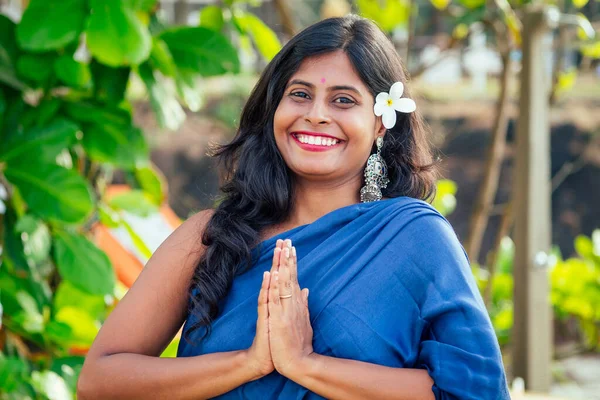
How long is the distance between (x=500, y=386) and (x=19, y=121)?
1.79m

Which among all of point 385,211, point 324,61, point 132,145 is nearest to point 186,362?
point 385,211

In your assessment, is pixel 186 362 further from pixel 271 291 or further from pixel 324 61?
pixel 324 61

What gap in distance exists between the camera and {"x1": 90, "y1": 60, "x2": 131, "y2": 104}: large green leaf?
290 cm

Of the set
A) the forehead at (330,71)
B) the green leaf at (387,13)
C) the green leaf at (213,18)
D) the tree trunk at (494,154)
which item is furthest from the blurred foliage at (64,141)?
the tree trunk at (494,154)

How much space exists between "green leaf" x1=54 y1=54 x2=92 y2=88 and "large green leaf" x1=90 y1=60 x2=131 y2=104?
0.17 feet

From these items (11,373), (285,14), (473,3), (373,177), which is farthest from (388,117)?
(285,14)

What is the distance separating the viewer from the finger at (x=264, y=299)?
1.82 metres

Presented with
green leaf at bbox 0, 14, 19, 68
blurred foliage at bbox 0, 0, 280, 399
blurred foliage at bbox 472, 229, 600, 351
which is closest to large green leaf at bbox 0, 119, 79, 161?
blurred foliage at bbox 0, 0, 280, 399

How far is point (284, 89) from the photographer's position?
2072 mm

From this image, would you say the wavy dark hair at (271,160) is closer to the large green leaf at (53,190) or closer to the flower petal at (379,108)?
the flower petal at (379,108)

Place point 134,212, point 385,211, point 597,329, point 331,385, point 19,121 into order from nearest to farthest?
1. point 331,385
2. point 385,211
3. point 19,121
4. point 134,212
5. point 597,329

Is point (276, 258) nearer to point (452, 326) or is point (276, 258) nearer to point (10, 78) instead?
point (452, 326)

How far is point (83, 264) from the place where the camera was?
9.24ft

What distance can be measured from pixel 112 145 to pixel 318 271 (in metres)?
1.19
